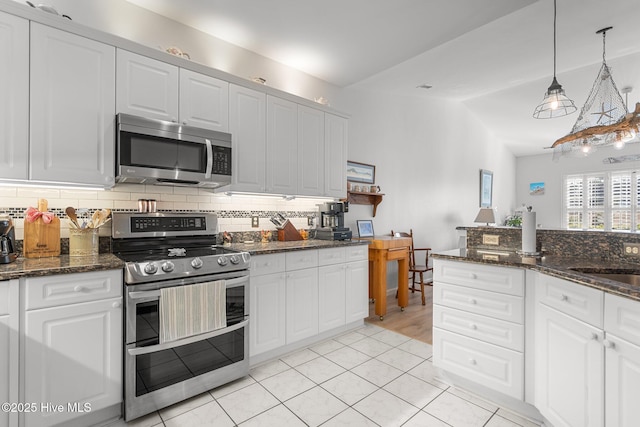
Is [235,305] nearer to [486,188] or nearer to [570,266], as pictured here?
[570,266]

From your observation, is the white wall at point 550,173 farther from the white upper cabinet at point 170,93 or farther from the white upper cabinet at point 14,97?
the white upper cabinet at point 14,97

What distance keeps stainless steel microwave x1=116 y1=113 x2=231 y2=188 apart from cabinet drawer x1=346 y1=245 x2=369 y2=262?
1.42 meters

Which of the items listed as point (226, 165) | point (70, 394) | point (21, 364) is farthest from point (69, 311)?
point (226, 165)

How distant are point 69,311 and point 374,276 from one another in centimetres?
292

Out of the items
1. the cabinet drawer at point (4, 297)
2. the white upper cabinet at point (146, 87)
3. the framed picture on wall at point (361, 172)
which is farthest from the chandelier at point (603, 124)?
the cabinet drawer at point (4, 297)

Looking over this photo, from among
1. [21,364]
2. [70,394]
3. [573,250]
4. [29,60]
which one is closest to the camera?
[21,364]

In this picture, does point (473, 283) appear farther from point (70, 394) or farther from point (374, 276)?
point (70, 394)

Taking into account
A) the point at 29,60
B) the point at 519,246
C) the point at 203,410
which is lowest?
the point at 203,410

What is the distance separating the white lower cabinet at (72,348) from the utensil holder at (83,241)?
498 mm

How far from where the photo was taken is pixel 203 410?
1.96m

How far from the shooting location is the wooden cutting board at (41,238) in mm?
1948

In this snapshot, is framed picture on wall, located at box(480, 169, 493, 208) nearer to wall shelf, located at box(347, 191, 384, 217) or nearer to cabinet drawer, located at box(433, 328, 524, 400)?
wall shelf, located at box(347, 191, 384, 217)

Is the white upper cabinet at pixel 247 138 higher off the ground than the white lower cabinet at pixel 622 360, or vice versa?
the white upper cabinet at pixel 247 138

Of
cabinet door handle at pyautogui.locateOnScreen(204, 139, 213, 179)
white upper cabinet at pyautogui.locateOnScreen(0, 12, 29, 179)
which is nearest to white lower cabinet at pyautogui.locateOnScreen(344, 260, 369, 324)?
cabinet door handle at pyautogui.locateOnScreen(204, 139, 213, 179)
